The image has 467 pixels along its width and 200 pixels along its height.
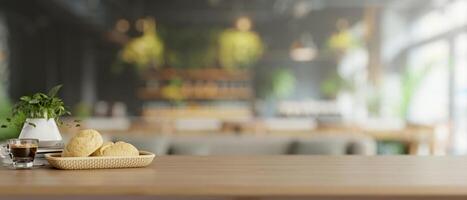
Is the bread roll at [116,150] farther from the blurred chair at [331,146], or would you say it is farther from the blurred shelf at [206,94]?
the blurred shelf at [206,94]

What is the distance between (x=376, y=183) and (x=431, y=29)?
8.48m

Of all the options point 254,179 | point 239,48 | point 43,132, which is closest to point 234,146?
point 43,132

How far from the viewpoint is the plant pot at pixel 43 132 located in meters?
2.33

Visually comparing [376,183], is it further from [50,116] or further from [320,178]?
A: [50,116]

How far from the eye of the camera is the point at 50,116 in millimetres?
2377

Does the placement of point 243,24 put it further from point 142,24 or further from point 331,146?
point 331,146

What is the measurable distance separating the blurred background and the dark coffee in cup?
7353mm

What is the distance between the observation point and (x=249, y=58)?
10.1 m

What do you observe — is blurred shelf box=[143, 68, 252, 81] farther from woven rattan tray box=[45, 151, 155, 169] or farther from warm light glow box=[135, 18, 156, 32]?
woven rattan tray box=[45, 151, 155, 169]

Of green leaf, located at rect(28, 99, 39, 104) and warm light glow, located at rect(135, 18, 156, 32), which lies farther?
warm light glow, located at rect(135, 18, 156, 32)

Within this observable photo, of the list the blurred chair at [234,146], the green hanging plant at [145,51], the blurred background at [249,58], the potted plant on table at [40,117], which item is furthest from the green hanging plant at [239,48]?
the potted plant on table at [40,117]

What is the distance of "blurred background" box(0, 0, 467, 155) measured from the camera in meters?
9.77

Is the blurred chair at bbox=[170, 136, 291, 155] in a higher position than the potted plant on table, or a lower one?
lower

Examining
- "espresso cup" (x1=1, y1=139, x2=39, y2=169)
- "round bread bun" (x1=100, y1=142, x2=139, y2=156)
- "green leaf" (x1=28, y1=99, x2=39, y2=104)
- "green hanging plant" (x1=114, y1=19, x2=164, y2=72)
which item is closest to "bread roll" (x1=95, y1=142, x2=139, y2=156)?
"round bread bun" (x1=100, y1=142, x2=139, y2=156)
